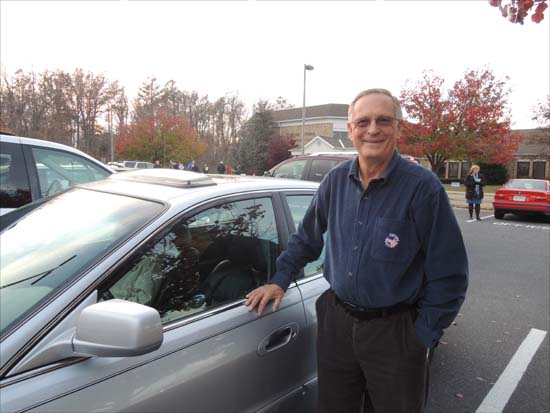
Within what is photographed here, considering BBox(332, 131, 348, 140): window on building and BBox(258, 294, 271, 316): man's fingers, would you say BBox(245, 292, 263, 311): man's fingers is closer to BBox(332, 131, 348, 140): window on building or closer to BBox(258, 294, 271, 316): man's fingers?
BBox(258, 294, 271, 316): man's fingers

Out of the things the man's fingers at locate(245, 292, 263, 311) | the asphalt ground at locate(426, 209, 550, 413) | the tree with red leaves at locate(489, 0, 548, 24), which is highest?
the tree with red leaves at locate(489, 0, 548, 24)

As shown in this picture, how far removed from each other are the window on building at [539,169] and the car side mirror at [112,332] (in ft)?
164

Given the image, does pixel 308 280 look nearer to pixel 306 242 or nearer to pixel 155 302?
pixel 306 242

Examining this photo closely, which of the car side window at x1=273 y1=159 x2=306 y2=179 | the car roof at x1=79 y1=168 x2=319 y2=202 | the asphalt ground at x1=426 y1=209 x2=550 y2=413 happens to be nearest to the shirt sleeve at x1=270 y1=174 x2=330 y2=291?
the car roof at x1=79 y1=168 x2=319 y2=202

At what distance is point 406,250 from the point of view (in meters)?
1.81

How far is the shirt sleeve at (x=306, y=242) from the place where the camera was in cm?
218

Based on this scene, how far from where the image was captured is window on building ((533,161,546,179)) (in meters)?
43.0

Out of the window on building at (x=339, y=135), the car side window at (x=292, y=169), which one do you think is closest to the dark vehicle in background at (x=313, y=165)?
the car side window at (x=292, y=169)

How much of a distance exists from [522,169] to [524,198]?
36091mm

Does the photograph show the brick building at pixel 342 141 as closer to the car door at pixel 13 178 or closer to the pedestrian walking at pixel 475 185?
the pedestrian walking at pixel 475 185

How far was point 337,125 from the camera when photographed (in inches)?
2224

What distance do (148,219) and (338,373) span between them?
112 cm

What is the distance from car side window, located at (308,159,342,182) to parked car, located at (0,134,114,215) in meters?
5.89

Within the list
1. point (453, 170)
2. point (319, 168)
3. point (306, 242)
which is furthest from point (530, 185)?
point (453, 170)
